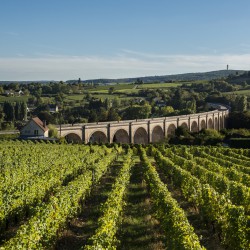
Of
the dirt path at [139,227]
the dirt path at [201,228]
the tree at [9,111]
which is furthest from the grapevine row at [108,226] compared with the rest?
the tree at [9,111]

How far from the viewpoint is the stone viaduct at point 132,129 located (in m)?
61.3

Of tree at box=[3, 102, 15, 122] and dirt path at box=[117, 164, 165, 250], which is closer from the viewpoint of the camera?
dirt path at box=[117, 164, 165, 250]

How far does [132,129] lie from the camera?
236ft

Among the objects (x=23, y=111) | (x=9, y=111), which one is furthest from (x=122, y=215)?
(x=9, y=111)

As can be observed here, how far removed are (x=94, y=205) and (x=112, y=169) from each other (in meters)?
14.1

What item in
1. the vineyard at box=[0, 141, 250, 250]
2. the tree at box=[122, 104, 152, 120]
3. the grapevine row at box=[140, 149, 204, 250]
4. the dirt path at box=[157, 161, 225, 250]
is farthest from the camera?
the tree at box=[122, 104, 152, 120]

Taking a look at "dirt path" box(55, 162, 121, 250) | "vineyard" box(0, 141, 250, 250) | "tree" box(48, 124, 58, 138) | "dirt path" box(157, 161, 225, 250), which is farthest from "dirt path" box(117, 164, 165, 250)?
"tree" box(48, 124, 58, 138)

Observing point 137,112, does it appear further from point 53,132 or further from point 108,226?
point 108,226

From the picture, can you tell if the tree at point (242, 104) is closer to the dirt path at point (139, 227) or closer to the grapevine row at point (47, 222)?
the dirt path at point (139, 227)

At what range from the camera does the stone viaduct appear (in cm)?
6128

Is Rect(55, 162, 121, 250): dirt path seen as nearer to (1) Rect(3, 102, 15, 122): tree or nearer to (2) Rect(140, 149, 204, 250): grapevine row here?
(2) Rect(140, 149, 204, 250): grapevine row

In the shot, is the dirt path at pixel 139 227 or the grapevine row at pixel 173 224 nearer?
the grapevine row at pixel 173 224

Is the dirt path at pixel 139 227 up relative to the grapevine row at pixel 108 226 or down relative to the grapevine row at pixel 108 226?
down

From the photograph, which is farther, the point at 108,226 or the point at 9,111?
the point at 9,111
